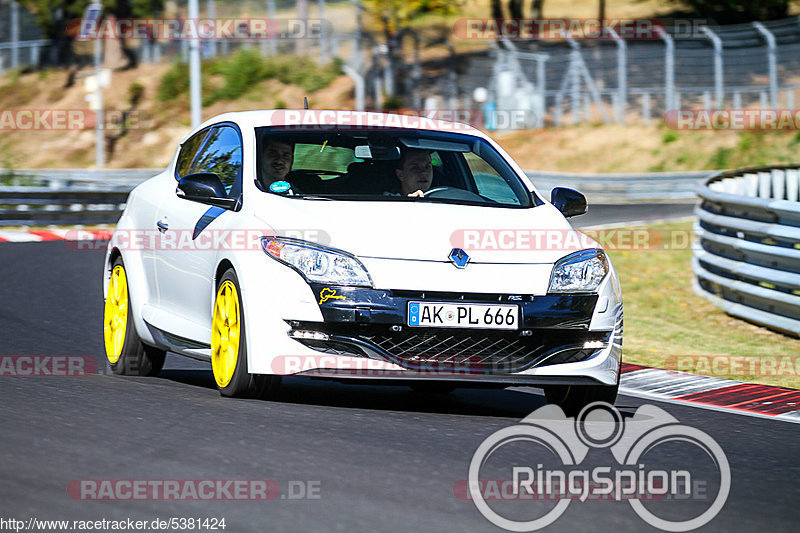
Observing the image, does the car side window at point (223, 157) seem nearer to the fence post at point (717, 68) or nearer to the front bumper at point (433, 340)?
the front bumper at point (433, 340)

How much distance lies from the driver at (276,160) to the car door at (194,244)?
6.0 inches

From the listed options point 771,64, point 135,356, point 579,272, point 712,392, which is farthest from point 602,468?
point 771,64

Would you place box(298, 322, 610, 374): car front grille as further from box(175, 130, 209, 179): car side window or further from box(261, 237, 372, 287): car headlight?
box(175, 130, 209, 179): car side window

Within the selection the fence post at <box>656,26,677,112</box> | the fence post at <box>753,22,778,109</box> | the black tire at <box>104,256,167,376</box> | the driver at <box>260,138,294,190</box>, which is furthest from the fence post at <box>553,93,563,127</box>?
the driver at <box>260,138,294,190</box>

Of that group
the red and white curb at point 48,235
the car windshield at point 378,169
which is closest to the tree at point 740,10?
the red and white curb at point 48,235

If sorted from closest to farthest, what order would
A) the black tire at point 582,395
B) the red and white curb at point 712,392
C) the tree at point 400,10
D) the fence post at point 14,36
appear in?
1. the black tire at point 582,395
2. the red and white curb at point 712,392
3. the tree at point 400,10
4. the fence post at point 14,36

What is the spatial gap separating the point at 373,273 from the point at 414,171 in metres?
1.45

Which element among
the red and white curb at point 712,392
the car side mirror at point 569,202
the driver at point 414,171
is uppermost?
the driver at point 414,171

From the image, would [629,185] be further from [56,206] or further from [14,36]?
[14,36]

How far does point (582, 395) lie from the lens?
7441 mm

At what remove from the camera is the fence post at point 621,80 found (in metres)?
37.8

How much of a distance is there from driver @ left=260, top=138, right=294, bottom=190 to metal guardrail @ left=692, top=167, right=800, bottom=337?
5177mm

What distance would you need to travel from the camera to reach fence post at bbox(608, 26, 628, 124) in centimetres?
3778

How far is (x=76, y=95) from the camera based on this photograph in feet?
197
